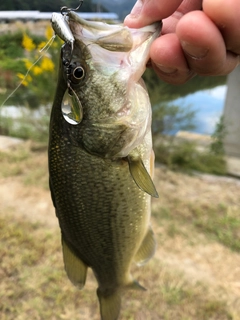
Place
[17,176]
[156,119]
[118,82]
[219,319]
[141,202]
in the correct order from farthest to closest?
[156,119]
[17,176]
[219,319]
[141,202]
[118,82]

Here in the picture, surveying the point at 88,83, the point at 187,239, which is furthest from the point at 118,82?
the point at 187,239

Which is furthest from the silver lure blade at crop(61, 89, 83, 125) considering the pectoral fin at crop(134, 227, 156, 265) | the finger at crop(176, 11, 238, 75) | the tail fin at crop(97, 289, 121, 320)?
the tail fin at crop(97, 289, 121, 320)

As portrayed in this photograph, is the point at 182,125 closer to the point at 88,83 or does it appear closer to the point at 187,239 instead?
the point at 187,239

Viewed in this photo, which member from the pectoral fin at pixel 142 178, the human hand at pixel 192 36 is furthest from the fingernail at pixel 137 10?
the pectoral fin at pixel 142 178

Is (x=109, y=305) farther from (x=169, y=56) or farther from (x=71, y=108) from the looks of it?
A: (x=169, y=56)

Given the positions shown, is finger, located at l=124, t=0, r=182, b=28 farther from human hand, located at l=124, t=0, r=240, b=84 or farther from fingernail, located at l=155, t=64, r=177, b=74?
fingernail, located at l=155, t=64, r=177, b=74

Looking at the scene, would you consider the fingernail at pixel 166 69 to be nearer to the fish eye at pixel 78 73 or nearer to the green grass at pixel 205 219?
the fish eye at pixel 78 73

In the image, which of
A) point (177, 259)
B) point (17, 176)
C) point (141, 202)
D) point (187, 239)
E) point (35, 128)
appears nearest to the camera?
point (141, 202)
